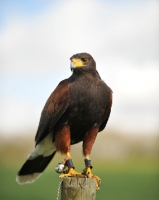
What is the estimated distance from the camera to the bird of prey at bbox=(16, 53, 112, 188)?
388cm

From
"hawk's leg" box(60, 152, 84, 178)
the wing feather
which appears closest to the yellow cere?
the wing feather

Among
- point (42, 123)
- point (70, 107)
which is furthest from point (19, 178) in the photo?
point (70, 107)

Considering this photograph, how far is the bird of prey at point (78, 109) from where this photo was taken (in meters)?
3.88

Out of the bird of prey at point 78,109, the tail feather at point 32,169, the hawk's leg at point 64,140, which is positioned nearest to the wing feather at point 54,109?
the bird of prey at point 78,109

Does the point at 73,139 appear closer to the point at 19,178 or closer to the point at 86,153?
the point at 86,153

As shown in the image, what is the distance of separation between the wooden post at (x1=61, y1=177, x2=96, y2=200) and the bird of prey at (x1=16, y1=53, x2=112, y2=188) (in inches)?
15.0

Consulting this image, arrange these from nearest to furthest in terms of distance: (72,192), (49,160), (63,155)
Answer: (72,192) → (63,155) → (49,160)

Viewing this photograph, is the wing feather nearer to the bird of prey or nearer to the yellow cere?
the bird of prey

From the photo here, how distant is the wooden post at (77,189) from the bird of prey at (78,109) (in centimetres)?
38

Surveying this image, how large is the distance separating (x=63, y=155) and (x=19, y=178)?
102 centimetres

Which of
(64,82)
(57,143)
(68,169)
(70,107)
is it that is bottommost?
(68,169)

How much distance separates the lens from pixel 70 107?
12.8ft

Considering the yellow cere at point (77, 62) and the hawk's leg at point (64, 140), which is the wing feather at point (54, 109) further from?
the yellow cere at point (77, 62)

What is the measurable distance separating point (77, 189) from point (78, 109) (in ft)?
2.82
